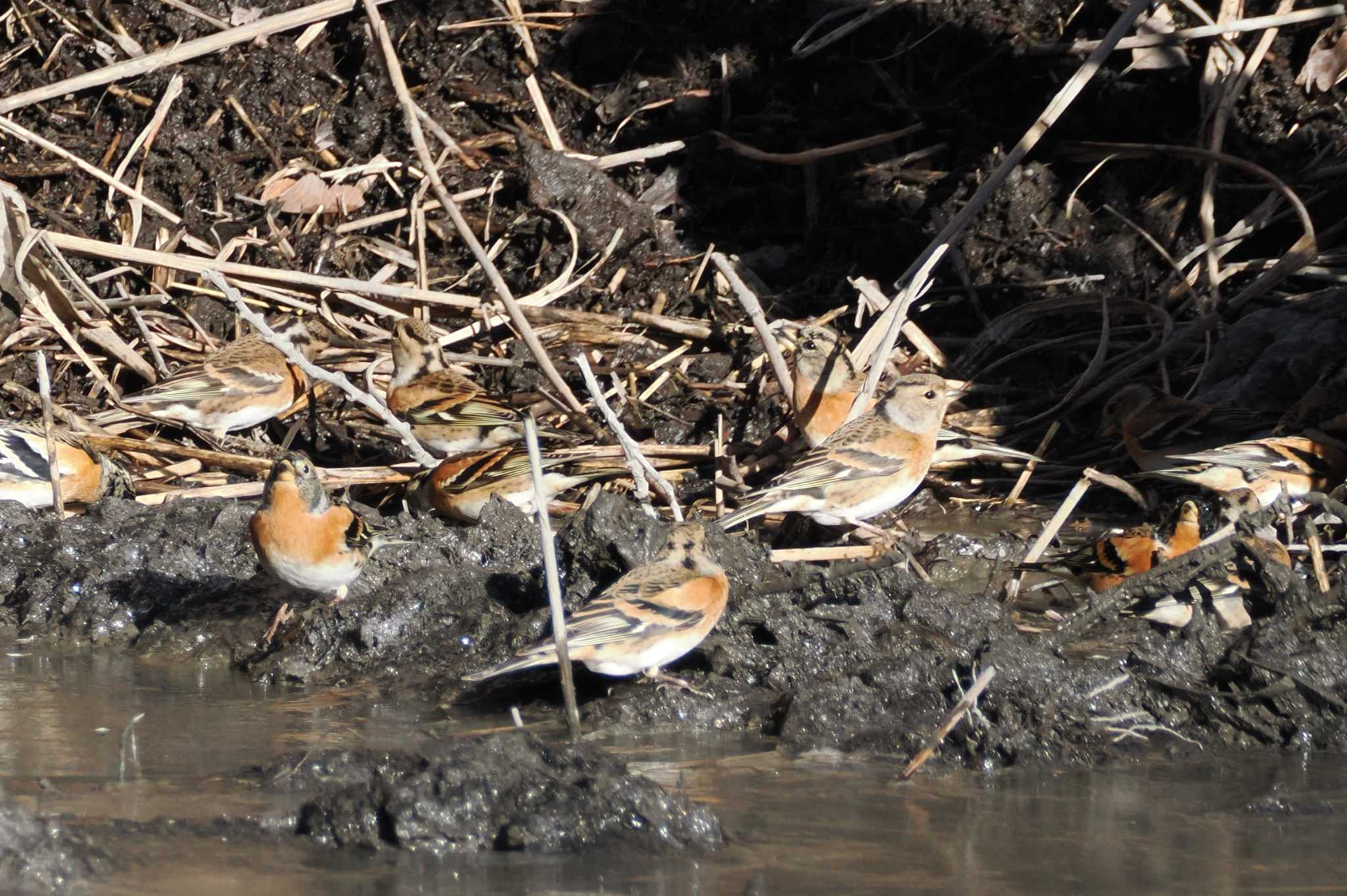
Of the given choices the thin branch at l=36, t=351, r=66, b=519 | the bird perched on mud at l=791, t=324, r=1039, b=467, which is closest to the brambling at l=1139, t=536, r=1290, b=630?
the bird perched on mud at l=791, t=324, r=1039, b=467

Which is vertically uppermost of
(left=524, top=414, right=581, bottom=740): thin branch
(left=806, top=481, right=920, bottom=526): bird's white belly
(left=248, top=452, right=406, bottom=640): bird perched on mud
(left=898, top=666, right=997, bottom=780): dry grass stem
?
(left=524, top=414, right=581, bottom=740): thin branch

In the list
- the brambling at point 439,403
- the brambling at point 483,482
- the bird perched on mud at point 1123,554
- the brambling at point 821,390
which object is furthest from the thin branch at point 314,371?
the bird perched on mud at point 1123,554

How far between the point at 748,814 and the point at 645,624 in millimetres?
1052

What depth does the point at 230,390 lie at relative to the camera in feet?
29.1

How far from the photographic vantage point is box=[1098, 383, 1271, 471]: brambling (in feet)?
26.0

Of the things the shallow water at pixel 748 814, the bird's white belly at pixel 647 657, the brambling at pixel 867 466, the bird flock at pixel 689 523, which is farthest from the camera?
the brambling at pixel 867 466

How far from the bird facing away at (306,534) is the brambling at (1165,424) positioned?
3873 millimetres

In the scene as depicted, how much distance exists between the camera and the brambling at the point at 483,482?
751 centimetres

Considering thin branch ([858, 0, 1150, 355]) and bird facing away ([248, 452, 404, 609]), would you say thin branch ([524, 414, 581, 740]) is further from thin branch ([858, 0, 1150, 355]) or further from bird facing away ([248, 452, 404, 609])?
thin branch ([858, 0, 1150, 355])

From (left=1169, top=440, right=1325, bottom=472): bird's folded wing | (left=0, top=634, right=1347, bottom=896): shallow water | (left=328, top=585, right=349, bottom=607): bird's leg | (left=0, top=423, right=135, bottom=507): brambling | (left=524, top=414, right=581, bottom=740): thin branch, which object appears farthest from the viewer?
(left=0, top=423, right=135, bottom=507): brambling

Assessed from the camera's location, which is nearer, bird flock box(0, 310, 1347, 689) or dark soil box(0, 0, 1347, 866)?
dark soil box(0, 0, 1347, 866)

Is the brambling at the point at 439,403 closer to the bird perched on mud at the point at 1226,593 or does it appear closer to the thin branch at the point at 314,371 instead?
the thin branch at the point at 314,371

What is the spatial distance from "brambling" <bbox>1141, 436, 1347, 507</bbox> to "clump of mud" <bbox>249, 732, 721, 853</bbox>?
13.8 feet

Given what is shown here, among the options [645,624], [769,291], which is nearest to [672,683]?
[645,624]
